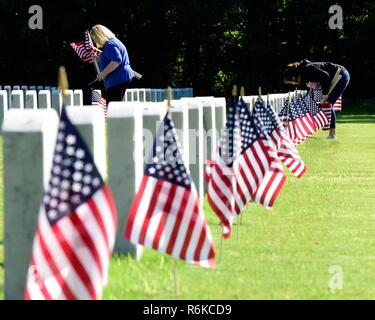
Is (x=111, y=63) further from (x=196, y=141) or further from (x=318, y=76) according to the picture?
(x=318, y=76)

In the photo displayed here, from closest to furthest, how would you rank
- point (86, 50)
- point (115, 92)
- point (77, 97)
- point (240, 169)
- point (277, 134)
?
point (240, 169)
point (277, 134)
point (115, 92)
point (86, 50)
point (77, 97)

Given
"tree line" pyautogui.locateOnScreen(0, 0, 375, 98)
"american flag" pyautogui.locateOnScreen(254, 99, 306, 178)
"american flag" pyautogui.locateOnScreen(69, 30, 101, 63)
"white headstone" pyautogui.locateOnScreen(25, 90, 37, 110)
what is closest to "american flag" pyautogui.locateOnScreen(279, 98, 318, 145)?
"american flag" pyautogui.locateOnScreen(69, 30, 101, 63)

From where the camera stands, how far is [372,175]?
16.9 meters

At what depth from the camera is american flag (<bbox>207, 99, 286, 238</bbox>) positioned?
920cm

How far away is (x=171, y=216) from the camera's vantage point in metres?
7.43

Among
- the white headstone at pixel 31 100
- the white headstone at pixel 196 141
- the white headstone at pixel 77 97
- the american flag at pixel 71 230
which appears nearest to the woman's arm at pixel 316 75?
the white headstone at pixel 77 97

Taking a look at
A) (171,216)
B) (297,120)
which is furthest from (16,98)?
(171,216)

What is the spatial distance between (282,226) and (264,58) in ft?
191

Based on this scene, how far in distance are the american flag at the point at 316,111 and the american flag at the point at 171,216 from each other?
60.7 feet

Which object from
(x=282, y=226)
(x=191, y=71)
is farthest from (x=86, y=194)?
(x=191, y=71)

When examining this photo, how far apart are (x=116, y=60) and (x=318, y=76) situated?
28.2ft

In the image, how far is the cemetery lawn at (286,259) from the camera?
7477 millimetres

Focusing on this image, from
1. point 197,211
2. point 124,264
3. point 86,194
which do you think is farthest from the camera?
point 124,264
